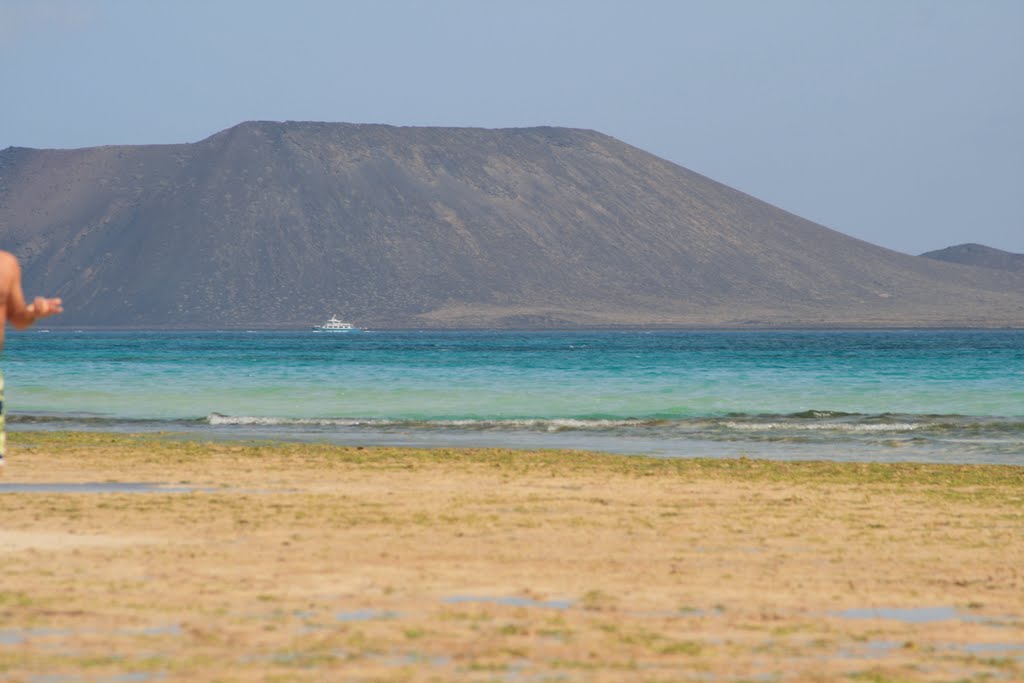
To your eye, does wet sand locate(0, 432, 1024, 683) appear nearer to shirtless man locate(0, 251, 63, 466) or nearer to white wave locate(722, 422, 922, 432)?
shirtless man locate(0, 251, 63, 466)

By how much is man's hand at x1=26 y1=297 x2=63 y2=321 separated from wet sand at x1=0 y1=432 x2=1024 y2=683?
161 cm

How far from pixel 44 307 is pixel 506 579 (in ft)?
10.8

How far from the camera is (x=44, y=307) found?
28.7 ft

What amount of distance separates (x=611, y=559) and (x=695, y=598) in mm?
1746

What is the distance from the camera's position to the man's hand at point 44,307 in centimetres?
866

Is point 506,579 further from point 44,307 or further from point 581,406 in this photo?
point 581,406

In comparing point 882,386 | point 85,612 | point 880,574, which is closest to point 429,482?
point 880,574

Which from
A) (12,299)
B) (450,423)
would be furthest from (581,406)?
(12,299)

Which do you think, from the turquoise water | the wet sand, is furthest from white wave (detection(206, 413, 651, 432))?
the wet sand

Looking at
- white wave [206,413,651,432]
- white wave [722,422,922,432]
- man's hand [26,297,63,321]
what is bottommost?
white wave [206,413,651,432]

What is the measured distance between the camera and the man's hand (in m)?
8.66

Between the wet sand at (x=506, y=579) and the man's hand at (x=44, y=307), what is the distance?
1605mm

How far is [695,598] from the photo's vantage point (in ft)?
30.9

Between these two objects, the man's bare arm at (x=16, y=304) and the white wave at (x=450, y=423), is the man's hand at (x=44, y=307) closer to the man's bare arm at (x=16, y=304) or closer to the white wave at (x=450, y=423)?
the man's bare arm at (x=16, y=304)
